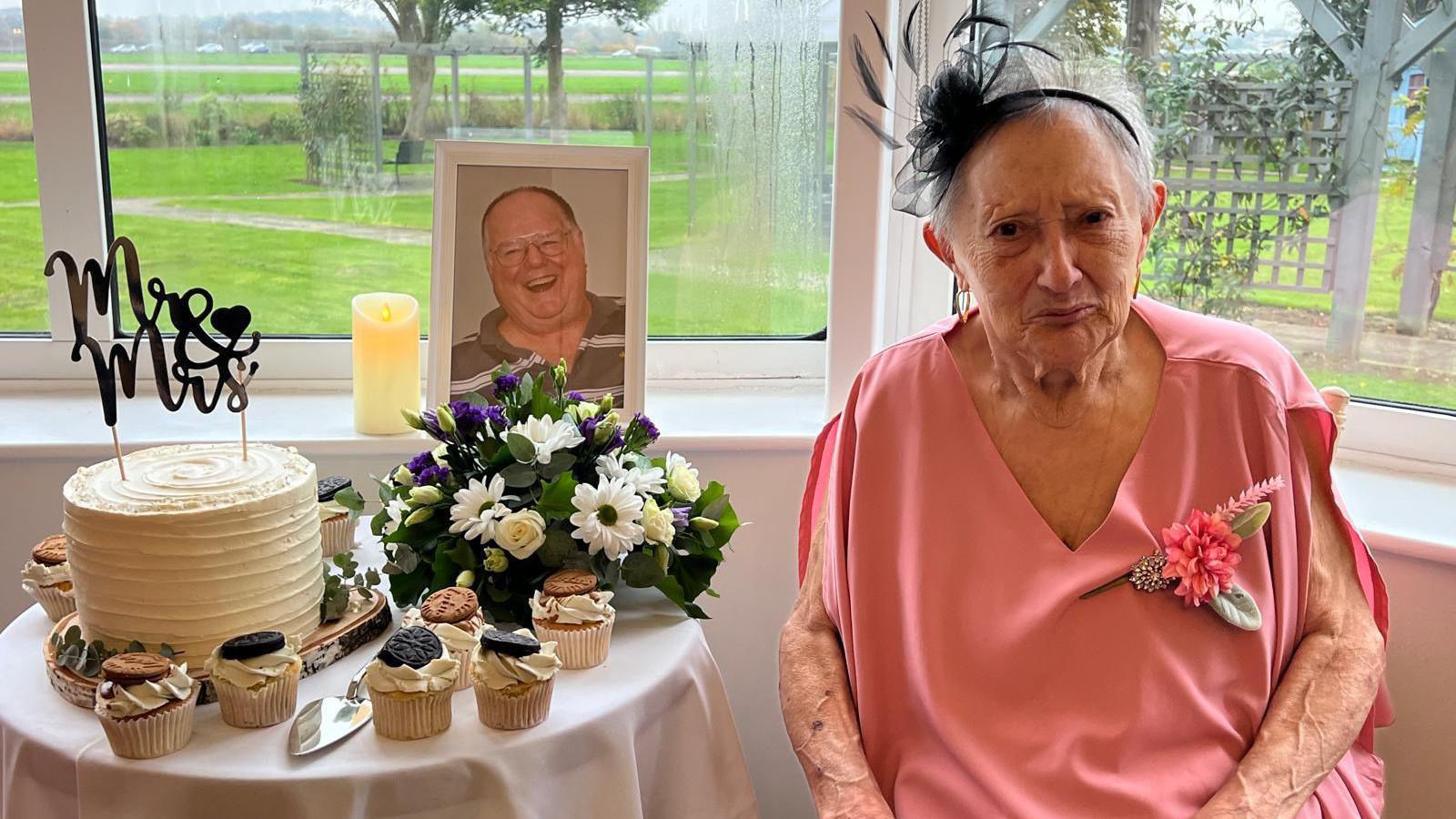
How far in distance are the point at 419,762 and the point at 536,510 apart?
1.24 ft

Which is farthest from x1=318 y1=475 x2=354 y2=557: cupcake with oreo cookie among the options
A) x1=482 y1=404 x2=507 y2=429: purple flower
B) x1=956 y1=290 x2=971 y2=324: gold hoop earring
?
x1=956 y1=290 x2=971 y2=324: gold hoop earring

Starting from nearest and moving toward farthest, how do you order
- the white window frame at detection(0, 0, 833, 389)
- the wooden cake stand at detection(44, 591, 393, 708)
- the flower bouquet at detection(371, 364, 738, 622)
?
1. the wooden cake stand at detection(44, 591, 393, 708)
2. the flower bouquet at detection(371, 364, 738, 622)
3. the white window frame at detection(0, 0, 833, 389)

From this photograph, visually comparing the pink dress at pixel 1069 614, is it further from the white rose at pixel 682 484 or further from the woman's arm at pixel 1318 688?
the white rose at pixel 682 484

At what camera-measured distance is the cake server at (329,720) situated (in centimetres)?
122

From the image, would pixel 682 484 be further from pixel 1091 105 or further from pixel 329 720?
pixel 1091 105

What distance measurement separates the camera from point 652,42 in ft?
7.44

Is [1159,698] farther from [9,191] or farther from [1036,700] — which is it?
[9,191]

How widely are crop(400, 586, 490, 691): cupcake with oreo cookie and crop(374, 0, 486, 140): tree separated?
3.85 ft

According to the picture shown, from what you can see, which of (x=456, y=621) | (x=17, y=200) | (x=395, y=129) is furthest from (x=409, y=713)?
(x=17, y=200)

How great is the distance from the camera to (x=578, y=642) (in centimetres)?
141

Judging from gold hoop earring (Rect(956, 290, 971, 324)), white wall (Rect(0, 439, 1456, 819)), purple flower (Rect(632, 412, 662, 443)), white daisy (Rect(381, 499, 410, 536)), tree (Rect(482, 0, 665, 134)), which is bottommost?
white wall (Rect(0, 439, 1456, 819))

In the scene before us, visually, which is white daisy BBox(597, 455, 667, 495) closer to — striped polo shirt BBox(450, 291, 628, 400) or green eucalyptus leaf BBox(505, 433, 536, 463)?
green eucalyptus leaf BBox(505, 433, 536, 463)

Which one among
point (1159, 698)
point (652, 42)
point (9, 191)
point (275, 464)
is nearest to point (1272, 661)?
point (1159, 698)

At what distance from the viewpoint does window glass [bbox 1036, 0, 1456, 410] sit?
199cm
